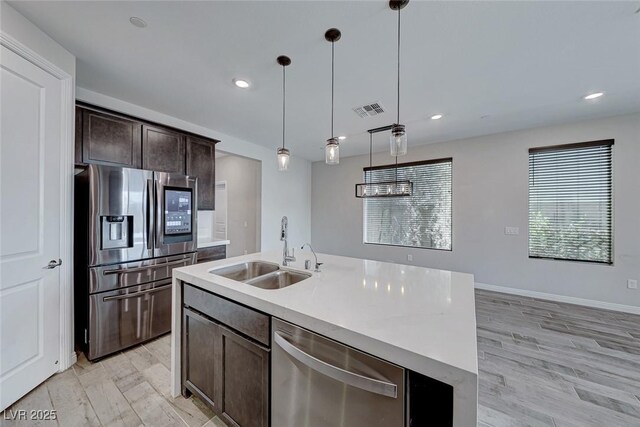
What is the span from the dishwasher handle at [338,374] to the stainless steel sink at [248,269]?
889 mm

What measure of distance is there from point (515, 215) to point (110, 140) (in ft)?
18.4

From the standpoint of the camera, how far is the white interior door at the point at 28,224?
1568 mm

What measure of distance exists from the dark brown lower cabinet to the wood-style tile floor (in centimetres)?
28

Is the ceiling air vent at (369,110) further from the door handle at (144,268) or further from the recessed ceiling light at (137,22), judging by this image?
the door handle at (144,268)

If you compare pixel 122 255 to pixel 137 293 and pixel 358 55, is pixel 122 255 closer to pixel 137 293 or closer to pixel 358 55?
pixel 137 293

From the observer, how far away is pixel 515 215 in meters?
3.83

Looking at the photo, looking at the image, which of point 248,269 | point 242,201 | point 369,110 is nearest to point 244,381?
point 248,269

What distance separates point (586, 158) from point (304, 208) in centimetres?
510

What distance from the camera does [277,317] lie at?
1142 millimetres

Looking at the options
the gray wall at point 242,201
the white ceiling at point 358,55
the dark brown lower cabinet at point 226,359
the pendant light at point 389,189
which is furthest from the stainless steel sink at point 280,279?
the gray wall at point 242,201

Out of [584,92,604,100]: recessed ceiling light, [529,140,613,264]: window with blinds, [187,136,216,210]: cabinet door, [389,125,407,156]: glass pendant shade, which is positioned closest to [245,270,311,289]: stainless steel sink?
[389,125,407,156]: glass pendant shade

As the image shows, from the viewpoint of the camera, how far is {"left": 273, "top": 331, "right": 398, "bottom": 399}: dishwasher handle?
817 millimetres

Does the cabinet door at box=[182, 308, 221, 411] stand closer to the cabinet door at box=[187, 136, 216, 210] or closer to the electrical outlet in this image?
the cabinet door at box=[187, 136, 216, 210]

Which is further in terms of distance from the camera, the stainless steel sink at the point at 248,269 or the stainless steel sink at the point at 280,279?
the stainless steel sink at the point at 248,269
